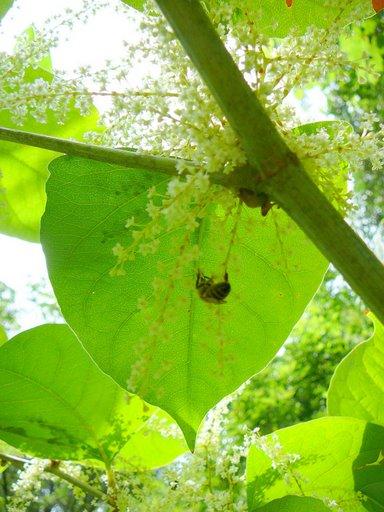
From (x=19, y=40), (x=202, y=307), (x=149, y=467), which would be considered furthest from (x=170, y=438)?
(x=19, y=40)

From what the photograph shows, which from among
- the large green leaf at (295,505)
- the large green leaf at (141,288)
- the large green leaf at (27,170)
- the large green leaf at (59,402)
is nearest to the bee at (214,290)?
the large green leaf at (141,288)

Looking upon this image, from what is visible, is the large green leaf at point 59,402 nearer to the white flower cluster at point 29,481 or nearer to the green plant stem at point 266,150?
the white flower cluster at point 29,481

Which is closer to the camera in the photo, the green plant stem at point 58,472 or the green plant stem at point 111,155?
the green plant stem at point 111,155

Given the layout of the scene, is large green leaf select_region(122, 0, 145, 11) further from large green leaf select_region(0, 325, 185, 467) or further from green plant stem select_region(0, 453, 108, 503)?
green plant stem select_region(0, 453, 108, 503)

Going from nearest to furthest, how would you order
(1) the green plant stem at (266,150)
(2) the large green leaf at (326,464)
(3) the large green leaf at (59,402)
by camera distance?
(1) the green plant stem at (266,150)
(2) the large green leaf at (326,464)
(3) the large green leaf at (59,402)

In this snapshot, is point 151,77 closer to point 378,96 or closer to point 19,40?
point 19,40

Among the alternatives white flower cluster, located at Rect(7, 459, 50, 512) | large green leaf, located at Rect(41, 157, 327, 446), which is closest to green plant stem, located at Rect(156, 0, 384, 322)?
large green leaf, located at Rect(41, 157, 327, 446)

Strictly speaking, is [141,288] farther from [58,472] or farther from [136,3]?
[58,472]
